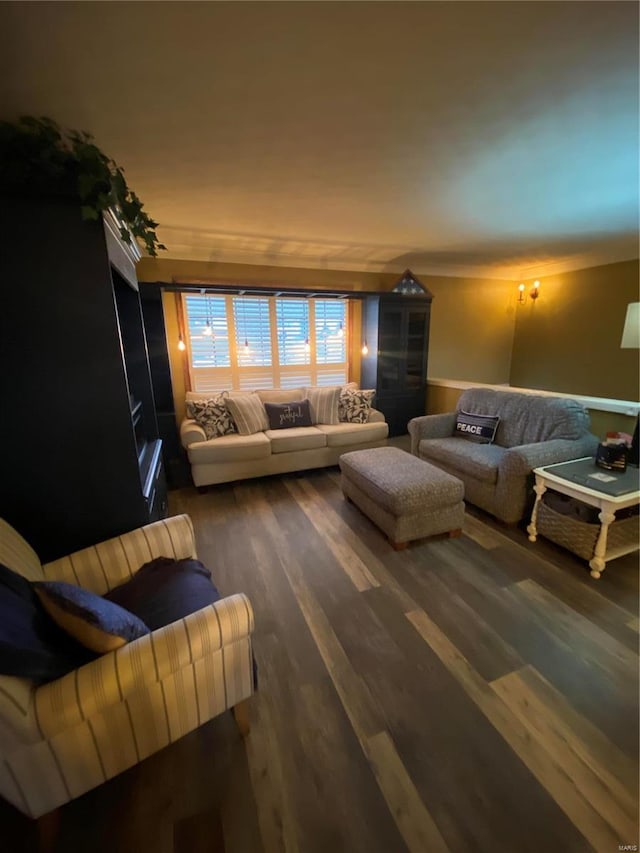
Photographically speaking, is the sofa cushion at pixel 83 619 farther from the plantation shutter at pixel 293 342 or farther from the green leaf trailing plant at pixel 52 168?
the plantation shutter at pixel 293 342

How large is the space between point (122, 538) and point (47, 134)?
1.60 m

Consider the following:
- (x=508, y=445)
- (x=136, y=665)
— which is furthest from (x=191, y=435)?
(x=508, y=445)

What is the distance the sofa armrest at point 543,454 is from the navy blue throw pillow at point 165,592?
7.13 feet

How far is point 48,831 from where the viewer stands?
3.07 ft

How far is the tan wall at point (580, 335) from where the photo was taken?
4.12 metres

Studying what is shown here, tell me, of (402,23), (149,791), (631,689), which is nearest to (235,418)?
(149,791)

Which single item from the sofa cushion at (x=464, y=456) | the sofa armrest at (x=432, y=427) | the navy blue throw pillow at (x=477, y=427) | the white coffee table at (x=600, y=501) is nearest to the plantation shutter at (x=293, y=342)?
the sofa armrest at (x=432, y=427)

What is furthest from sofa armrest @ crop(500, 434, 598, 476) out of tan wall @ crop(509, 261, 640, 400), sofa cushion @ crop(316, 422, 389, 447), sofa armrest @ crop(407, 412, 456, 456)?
tan wall @ crop(509, 261, 640, 400)

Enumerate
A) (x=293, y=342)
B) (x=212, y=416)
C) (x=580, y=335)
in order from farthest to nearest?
(x=580, y=335) → (x=293, y=342) → (x=212, y=416)

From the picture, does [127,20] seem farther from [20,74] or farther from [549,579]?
[549,579]

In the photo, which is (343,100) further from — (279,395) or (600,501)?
(279,395)

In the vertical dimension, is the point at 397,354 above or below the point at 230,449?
above

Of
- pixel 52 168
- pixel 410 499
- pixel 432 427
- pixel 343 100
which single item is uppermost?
pixel 343 100

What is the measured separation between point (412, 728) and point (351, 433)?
2730 millimetres
